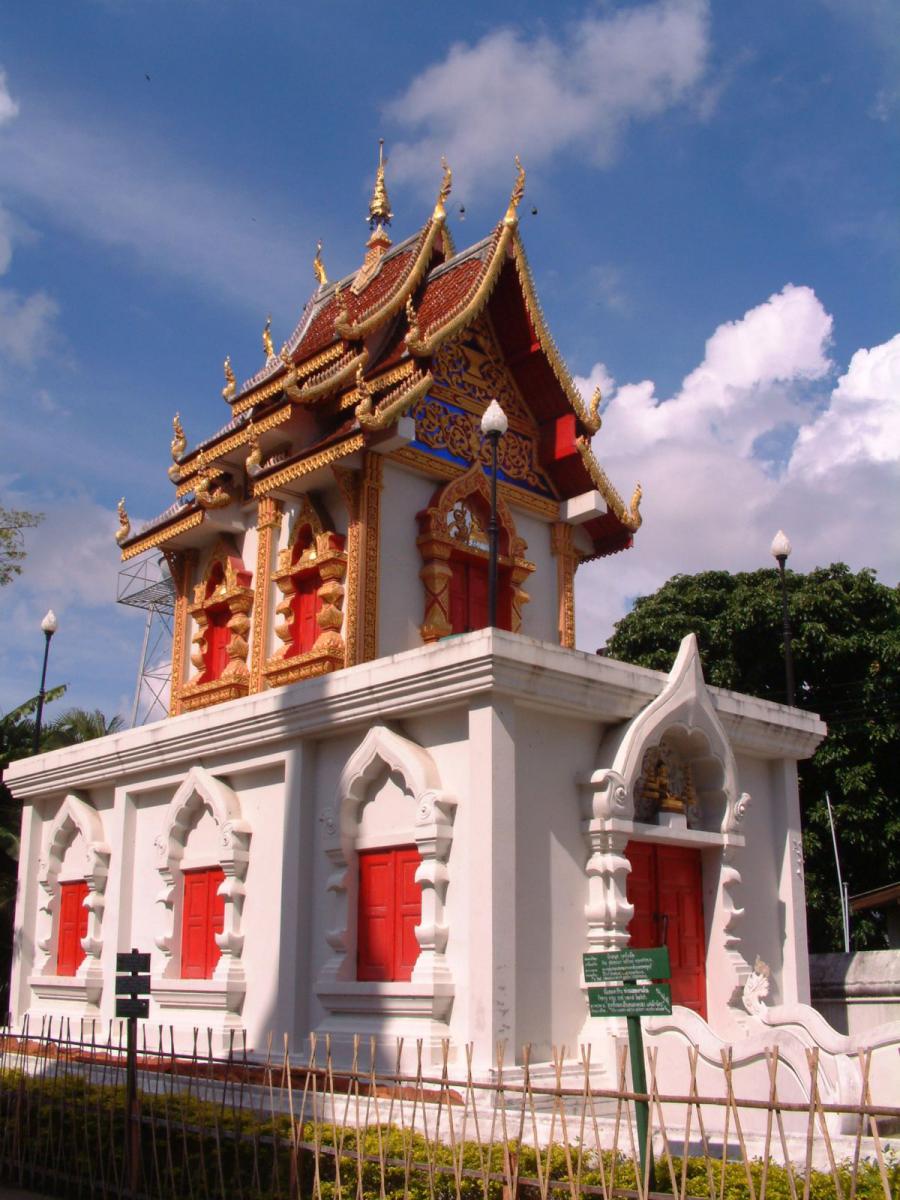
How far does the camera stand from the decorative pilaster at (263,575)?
1616 cm

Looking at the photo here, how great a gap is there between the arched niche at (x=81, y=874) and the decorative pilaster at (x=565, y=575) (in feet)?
20.9

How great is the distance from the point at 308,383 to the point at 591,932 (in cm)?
789

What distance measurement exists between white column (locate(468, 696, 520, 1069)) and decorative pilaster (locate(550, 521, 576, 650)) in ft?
19.7

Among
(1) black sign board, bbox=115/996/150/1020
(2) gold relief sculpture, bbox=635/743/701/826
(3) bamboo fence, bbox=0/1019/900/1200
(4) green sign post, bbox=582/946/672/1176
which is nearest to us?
(3) bamboo fence, bbox=0/1019/900/1200

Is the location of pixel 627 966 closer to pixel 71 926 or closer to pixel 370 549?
pixel 370 549

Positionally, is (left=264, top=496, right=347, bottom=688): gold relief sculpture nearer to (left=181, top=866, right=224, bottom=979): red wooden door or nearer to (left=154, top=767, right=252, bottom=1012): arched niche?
(left=154, top=767, right=252, bottom=1012): arched niche

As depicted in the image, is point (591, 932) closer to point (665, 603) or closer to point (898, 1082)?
point (898, 1082)

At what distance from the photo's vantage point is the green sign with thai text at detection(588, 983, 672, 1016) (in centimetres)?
660

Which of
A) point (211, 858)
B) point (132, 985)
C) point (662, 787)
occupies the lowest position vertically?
point (132, 985)

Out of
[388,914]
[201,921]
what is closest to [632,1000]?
[388,914]

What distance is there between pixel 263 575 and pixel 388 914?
5.88 m

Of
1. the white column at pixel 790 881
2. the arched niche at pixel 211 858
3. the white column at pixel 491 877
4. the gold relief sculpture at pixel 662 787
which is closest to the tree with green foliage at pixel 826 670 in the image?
the white column at pixel 790 881

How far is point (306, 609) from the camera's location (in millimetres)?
15766

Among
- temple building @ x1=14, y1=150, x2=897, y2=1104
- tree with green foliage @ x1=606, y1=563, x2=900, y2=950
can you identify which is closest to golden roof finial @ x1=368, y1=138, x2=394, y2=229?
temple building @ x1=14, y1=150, x2=897, y2=1104
